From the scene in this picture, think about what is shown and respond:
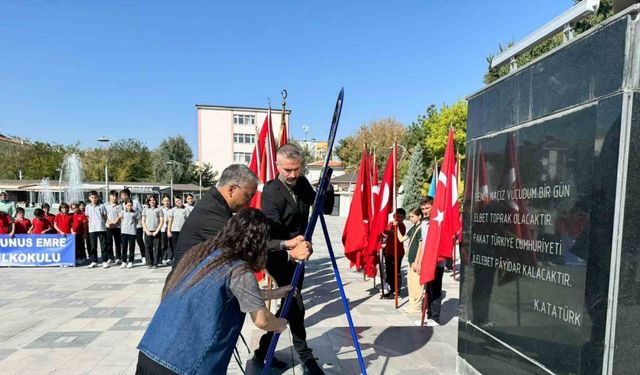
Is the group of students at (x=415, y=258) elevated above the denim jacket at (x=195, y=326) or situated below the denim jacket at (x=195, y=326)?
below

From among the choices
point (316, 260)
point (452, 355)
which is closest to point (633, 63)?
point (452, 355)

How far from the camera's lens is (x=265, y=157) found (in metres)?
8.48

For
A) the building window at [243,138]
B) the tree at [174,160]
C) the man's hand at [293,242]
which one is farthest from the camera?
the building window at [243,138]

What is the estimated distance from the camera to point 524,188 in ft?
9.15

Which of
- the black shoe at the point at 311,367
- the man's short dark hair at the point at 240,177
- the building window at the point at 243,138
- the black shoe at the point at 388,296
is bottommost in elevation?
the black shoe at the point at 388,296

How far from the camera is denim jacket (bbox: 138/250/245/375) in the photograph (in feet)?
6.03

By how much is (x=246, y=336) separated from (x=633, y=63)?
4964mm

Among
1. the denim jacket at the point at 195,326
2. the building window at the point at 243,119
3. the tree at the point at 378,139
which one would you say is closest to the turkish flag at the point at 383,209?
the denim jacket at the point at 195,326

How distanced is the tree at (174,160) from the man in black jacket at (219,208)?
55376 mm

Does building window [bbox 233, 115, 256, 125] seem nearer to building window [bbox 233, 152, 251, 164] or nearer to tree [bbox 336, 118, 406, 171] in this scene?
building window [bbox 233, 152, 251, 164]

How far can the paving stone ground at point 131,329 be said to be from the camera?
4180mm

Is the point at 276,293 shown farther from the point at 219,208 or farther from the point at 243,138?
the point at 243,138

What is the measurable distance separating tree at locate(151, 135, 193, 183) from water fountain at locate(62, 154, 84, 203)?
11059 mm

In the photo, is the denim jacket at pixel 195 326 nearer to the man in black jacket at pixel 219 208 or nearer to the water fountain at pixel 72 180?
the man in black jacket at pixel 219 208
